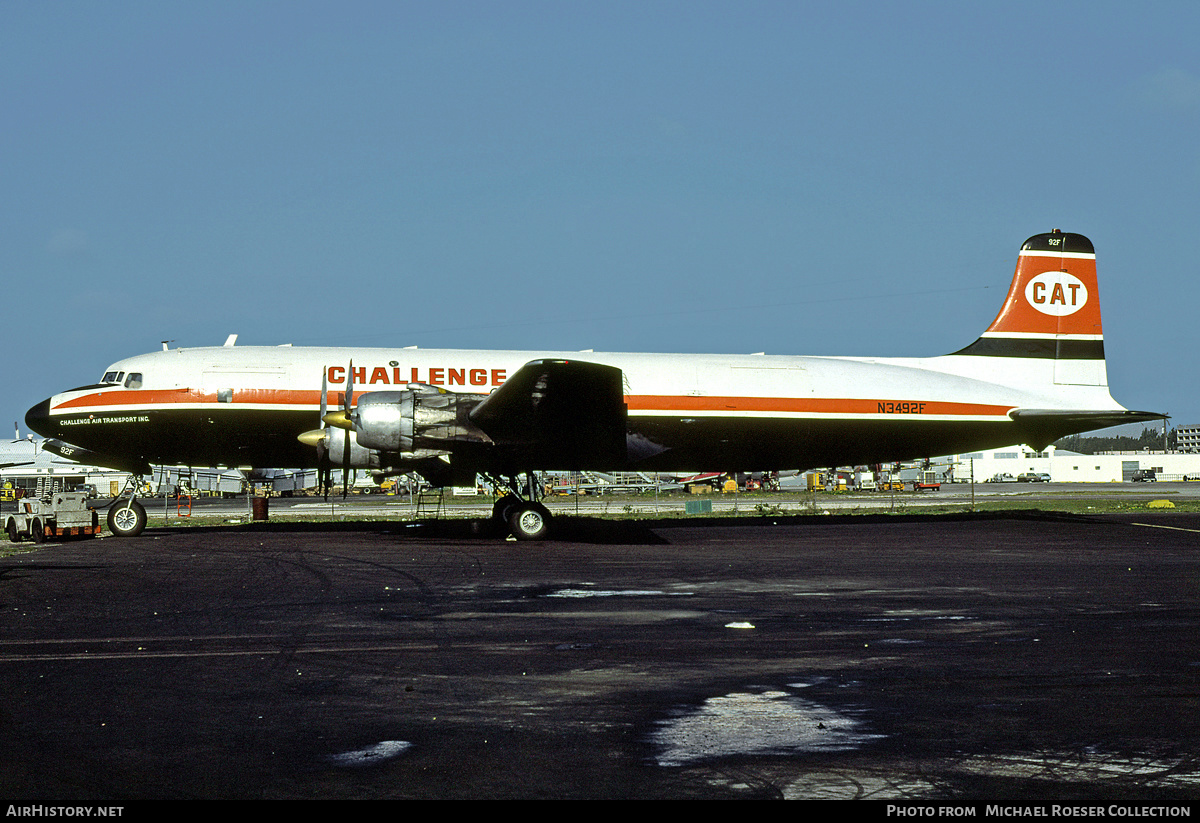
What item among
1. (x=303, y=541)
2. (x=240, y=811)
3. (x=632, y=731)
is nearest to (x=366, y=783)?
(x=240, y=811)

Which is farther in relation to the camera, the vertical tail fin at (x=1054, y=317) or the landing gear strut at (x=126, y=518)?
the vertical tail fin at (x=1054, y=317)

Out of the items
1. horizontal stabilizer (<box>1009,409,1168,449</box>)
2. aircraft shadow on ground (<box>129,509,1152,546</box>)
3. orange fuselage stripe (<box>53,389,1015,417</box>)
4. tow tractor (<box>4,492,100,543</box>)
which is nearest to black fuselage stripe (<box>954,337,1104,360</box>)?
horizontal stabilizer (<box>1009,409,1168,449</box>)

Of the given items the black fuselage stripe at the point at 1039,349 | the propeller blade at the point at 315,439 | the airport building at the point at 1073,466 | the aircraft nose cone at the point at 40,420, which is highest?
the black fuselage stripe at the point at 1039,349

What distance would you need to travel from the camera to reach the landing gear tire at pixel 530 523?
25.3m

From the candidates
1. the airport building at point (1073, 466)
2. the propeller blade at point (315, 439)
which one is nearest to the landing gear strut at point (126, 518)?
the propeller blade at point (315, 439)

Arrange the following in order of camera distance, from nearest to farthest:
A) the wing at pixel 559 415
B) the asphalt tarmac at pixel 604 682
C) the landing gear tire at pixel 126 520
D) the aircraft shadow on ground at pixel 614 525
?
the asphalt tarmac at pixel 604 682, the wing at pixel 559 415, the aircraft shadow on ground at pixel 614 525, the landing gear tire at pixel 126 520

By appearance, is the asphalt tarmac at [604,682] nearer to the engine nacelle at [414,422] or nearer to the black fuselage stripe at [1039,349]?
the engine nacelle at [414,422]

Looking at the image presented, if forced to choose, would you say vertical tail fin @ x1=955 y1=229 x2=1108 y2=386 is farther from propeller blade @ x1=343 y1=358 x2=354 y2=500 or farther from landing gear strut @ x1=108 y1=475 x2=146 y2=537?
landing gear strut @ x1=108 y1=475 x2=146 y2=537

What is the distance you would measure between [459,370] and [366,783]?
21.9 metres

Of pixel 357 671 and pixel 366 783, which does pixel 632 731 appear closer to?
pixel 366 783

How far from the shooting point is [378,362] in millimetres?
27391

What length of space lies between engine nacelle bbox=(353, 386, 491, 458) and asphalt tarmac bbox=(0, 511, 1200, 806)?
198 inches

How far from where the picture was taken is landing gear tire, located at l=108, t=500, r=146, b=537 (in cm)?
2764

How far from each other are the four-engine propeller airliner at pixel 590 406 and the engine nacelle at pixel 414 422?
47 millimetres
